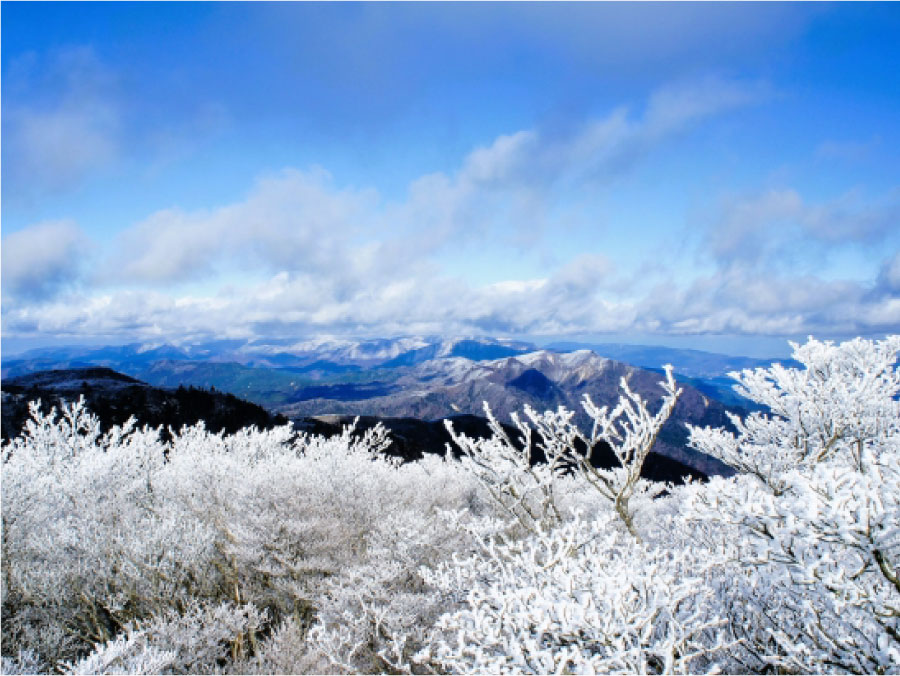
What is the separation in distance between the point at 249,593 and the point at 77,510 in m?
7.64

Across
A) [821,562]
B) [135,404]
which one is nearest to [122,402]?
[135,404]

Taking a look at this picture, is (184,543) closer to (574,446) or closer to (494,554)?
(494,554)

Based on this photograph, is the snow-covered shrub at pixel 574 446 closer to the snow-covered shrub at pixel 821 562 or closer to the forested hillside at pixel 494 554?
the forested hillside at pixel 494 554

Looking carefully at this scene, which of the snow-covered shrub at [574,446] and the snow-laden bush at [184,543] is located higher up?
the snow-covered shrub at [574,446]

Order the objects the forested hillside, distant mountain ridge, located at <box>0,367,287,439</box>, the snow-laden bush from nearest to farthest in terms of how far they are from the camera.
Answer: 1. the forested hillside
2. the snow-laden bush
3. distant mountain ridge, located at <box>0,367,287,439</box>

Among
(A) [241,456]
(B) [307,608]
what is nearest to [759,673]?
(B) [307,608]

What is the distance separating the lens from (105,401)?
219 ft

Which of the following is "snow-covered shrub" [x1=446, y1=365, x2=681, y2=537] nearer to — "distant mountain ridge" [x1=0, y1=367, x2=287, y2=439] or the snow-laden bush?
the snow-laden bush

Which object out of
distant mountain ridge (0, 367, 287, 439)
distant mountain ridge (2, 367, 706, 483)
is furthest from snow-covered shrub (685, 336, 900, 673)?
distant mountain ridge (0, 367, 287, 439)

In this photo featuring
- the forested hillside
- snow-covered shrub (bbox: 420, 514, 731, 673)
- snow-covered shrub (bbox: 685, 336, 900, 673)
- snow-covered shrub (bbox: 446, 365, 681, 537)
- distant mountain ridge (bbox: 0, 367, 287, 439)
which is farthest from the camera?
distant mountain ridge (bbox: 0, 367, 287, 439)

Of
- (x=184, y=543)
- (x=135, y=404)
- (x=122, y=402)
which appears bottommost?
(x=135, y=404)

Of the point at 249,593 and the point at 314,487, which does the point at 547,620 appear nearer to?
the point at 314,487

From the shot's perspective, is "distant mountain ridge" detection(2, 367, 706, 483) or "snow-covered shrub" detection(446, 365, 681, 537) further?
"distant mountain ridge" detection(2, 367, 706, 483)

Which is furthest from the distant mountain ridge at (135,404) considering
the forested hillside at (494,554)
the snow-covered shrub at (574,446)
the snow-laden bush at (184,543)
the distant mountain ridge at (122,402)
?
the snow-covered shrub at (574,446)
